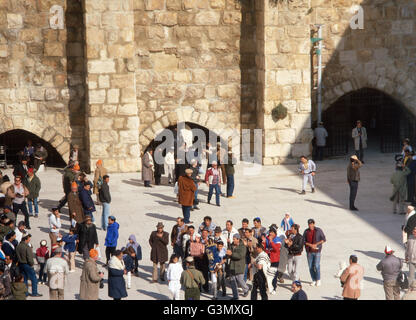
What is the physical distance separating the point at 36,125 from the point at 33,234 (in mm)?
6251

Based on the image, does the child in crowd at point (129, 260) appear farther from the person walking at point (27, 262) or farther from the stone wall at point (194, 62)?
the stone wall at point (194, 62)

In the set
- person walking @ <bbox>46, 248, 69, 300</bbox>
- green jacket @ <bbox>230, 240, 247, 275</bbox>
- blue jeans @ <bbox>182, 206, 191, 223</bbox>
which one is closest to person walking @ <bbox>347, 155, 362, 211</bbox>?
blue jeans @ <bbox>182, 206, 191, 223</bbox>

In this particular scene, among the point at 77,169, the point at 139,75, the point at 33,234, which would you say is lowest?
the point at 33,234

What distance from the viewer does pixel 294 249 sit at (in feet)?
52.3

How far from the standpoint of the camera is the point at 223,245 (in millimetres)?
15711

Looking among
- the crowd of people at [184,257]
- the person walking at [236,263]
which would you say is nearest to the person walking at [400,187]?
the crowd of people at [184,257]

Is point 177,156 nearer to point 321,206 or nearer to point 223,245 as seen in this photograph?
point 321,206

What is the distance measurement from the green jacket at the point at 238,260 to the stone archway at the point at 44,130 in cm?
1069

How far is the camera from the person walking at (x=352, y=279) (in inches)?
565

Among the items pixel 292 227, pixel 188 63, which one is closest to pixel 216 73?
pixel 188 63

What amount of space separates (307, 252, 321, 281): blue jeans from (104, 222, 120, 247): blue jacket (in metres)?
3.91

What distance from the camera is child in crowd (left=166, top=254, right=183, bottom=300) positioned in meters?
14.8

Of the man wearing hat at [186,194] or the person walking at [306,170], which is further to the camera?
the person walking at [306,170]

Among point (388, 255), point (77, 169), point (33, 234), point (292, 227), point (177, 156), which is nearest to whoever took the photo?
point (388, 255)
